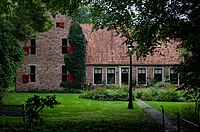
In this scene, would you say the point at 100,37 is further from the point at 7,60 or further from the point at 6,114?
the point at 6,114

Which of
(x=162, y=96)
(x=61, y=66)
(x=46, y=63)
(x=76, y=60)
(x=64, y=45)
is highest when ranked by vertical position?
(x=64, y=45)

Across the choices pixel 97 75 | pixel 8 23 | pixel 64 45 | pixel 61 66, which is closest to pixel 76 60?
pixel 61 66

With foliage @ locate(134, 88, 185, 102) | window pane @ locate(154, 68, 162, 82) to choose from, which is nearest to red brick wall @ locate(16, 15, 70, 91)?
window pane @ locate(154, 68, 162, 82)

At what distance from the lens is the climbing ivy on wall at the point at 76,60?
3400cm

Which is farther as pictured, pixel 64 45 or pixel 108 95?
pixel 64 45

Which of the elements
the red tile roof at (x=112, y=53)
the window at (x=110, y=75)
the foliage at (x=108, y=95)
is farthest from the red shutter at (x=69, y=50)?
the foliage at (x=108, y=95)

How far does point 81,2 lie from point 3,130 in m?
6.93

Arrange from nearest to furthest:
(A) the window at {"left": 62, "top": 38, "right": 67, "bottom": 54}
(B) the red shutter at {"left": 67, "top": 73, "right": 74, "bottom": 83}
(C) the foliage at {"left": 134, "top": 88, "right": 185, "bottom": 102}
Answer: (C) the foliage at {"left": 134, "top": 88, "right": 185, "bottom": 102} < (B) the red shutter at {"left": 67, "top": 73, "right": 74, "bottom": 83} < (A) the window at {"left": 62, "top": 38, "right": 67, "bottom": 54}

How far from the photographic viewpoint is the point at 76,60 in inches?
1340

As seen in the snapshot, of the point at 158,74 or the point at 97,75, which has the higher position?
the point at 158,74

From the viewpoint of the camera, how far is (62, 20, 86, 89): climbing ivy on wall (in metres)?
34.0

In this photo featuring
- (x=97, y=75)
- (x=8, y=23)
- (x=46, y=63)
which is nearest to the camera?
(x=8, y=23)

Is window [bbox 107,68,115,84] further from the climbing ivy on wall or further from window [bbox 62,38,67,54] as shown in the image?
window [bbox 62,38,67,54]

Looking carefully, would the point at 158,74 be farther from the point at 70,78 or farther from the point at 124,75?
the point at 70,78
